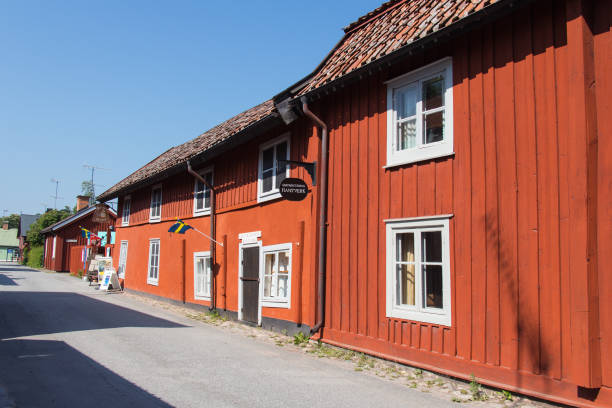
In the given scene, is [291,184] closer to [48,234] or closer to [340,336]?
[340,336]

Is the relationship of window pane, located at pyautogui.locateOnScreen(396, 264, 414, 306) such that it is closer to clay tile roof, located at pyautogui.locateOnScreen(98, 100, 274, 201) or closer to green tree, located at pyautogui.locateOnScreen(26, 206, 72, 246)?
clay tile roof, located at pyautogui.locateOnScreen(98, 100, 274, 201)

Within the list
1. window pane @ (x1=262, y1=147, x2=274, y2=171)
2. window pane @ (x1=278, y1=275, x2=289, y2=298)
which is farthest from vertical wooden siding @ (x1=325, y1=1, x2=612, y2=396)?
window pane @ (x1=262, y1=147, x2=274, y2=171)

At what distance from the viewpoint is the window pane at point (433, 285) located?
7234 mm

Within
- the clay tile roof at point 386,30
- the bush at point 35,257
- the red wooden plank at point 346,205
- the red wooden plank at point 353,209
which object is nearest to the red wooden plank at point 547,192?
the clay tile roof at point 386,30

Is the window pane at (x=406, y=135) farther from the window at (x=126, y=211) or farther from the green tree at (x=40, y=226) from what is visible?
the green tree at (x=40, y=226)

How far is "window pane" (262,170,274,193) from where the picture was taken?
12320 mm

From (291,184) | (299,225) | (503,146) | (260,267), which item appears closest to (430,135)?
(503,146)

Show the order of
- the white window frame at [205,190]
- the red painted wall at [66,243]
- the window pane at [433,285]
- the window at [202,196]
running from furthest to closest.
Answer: the red painted wall at [66,243] → the window at [202,196] → the white window frame at [205,190] → the window pane at [433,285]

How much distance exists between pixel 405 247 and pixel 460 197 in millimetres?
1301

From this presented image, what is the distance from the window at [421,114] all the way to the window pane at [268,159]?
182 inches

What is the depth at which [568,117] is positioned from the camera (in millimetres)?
5738

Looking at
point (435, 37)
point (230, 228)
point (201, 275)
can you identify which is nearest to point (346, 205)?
point (435, 37)

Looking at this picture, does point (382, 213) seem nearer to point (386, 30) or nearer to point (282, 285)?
point (386, 30)

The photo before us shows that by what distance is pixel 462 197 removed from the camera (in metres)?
6.95
